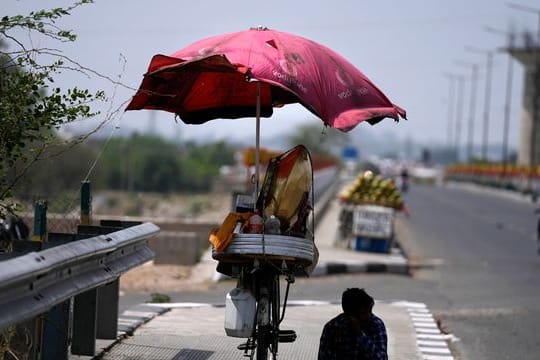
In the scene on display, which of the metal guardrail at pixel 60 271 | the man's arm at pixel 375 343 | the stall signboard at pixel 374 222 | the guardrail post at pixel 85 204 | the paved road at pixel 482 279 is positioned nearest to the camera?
the metal guardrail at pixel 60 271

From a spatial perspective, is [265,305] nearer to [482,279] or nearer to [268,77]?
[268,77]

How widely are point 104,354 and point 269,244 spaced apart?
2.19m

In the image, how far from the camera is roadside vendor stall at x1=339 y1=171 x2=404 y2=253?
75.5ft

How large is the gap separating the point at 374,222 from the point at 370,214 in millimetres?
230

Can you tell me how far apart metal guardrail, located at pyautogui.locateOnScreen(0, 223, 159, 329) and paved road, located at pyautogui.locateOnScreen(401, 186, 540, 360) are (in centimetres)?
391

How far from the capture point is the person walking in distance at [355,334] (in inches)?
267

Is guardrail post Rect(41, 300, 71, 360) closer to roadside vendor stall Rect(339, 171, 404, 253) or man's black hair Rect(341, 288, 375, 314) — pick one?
man's black hair Rect(341, 288, 375, 314)

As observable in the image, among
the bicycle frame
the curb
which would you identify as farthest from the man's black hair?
the curb

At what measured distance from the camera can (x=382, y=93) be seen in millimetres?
8164

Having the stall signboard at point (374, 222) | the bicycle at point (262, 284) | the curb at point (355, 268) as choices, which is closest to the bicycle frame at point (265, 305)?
the bicycle at point (262, 284)

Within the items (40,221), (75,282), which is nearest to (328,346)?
(75,282)

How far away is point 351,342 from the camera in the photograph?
267 inches

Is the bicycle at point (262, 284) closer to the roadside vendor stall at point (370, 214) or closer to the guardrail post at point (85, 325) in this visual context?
the guardrail post at point (85, 325)

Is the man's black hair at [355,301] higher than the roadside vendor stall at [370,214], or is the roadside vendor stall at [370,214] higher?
the man's black hair at [355,301]
